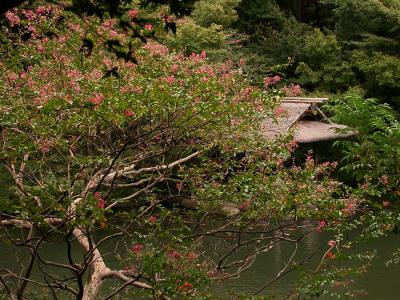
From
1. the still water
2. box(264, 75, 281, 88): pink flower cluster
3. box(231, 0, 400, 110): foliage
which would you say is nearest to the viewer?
box(264, 75, 281, 88): pink flower cluster

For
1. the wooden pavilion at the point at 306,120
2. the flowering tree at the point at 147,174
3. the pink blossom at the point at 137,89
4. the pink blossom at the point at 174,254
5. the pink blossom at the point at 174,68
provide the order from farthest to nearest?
the wooden pavilion at the point at 306,120, the pink blossom at the point at 174,68, the pink blossom at the point at 137,89, the pink blossom at the point at 174,254, the flowering tree at the point at 147,174

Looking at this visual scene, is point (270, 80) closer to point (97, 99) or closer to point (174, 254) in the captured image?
point (97, 99)

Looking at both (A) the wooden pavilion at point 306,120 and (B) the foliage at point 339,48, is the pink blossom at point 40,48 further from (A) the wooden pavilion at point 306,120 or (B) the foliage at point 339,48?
(B) the foliage at point 339,48

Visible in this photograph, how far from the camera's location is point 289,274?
9.03 metres

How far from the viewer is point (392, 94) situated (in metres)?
17.8

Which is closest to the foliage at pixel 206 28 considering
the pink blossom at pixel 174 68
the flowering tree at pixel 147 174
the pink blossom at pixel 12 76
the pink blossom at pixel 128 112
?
the pink blossom at pixel 174 68

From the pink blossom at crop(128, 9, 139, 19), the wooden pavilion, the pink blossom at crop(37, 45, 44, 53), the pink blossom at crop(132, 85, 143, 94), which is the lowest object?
the wooden pavilion

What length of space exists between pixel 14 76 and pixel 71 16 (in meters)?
1.74

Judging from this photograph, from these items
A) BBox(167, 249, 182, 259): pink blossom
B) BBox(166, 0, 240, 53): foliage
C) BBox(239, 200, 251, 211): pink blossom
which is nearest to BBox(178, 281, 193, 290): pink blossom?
BBox(167, 249, 182, 259): pink blossom

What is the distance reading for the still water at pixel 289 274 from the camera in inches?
320

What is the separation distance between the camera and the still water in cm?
813

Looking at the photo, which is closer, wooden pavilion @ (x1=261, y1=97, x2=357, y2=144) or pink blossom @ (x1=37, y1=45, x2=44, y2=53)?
pink blossom @ (x1=37, y1=45, x2=44, y2=53)

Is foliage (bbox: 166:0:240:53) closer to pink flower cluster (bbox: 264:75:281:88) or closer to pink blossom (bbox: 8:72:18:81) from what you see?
pink flower cluster (bbox: 264:75:281:88)

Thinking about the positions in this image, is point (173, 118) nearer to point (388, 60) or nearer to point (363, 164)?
point (363, 164)
